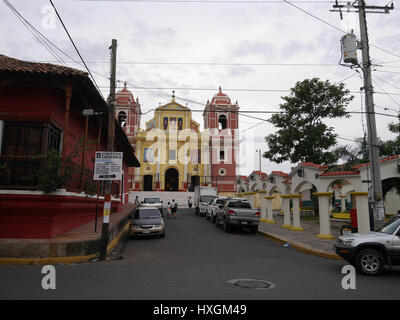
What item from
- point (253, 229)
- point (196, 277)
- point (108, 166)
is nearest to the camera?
point (196, 277)

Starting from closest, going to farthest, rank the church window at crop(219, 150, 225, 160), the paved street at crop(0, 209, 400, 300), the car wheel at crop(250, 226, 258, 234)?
the paved street at crop(0, 209, 400, 300), the car wheel at crop(250, 226, 258, 234), the church window at crop(219, 150, 225, 160)

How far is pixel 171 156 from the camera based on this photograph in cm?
4503

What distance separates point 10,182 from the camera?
32.7 ft

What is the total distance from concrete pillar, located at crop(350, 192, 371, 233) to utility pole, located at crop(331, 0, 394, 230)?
27 cm

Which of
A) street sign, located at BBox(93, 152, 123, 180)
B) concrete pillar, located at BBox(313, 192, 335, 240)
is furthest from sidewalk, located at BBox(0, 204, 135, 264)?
concrete pillar, located at BBox(313, 192, 335, 240)

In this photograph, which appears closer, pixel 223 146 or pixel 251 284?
pixel 251 284

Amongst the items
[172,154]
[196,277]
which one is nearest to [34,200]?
[196,277]

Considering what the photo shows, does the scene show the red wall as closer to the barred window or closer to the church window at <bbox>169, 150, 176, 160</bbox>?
the barred window

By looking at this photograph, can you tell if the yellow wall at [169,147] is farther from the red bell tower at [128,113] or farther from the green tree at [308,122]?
the green tree at [308,122]

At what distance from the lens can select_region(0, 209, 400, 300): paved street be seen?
19.0 feet

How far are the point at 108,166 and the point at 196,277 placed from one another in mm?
4939

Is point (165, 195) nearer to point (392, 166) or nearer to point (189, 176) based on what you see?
point (189, 176)

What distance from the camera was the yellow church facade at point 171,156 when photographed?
144 feet

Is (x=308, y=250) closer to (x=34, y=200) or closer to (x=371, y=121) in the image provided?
(x=371, y=121)
